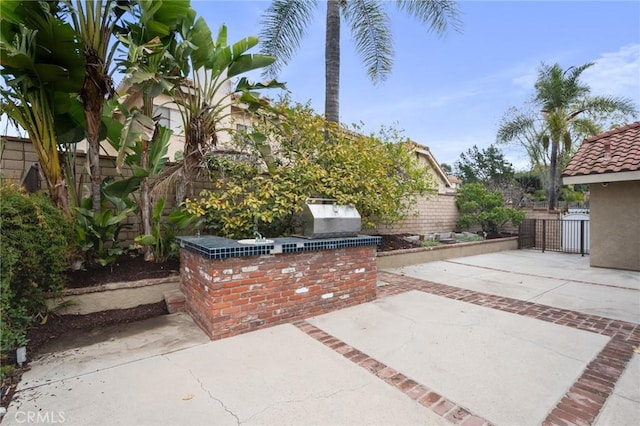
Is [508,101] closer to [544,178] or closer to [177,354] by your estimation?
[544,178]

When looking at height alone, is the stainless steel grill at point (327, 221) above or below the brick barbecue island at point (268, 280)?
above

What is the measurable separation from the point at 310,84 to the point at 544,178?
2112cm

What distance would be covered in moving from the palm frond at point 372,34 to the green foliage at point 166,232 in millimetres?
6562

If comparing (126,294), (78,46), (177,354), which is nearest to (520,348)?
(177,354)

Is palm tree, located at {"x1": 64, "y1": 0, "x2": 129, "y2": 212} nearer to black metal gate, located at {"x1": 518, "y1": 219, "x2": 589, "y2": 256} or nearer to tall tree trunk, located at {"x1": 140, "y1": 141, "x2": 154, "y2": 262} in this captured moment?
tall tree trunk, located at {"x1": 140, "y1": 141, "x2": 154, "y2": 262}

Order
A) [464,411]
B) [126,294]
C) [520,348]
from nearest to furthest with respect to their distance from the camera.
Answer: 1. [464,411]
2. [520,348]
3. [126,294]

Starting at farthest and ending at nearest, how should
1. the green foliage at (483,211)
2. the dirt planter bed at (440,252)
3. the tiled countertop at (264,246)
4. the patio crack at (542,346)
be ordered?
the green foliage at (483,211) → the dirt planter bed at (440,252) → the tiled countertop at (264,246) → the patio crack at (542,346)

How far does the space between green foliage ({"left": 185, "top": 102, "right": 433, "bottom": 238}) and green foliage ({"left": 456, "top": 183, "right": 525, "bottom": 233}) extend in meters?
6.68

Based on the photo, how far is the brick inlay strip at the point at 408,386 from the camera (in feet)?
7.34

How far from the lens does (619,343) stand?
3535 millimetres

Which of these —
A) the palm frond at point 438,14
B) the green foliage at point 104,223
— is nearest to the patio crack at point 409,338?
the green foliage at point 104,223

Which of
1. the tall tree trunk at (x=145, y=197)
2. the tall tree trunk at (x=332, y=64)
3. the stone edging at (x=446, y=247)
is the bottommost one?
the stone edging at (x=446, y=247)

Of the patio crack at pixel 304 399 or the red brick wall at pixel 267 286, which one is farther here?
the red brick wall at pixel 267 286

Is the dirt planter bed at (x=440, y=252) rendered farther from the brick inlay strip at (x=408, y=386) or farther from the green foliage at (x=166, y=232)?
the green foliage at (x=166, y=232)
